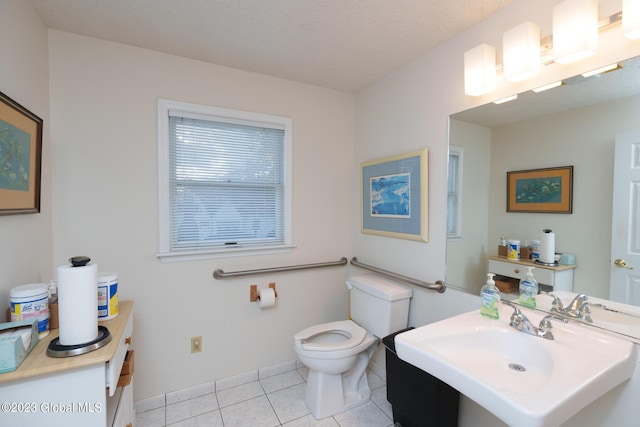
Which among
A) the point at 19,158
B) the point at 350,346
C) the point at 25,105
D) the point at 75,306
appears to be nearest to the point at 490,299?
the point at 350,346

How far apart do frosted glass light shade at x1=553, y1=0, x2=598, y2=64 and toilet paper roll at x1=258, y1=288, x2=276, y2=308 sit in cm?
201

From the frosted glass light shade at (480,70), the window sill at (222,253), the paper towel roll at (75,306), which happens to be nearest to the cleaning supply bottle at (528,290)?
the frosted glass light shade at (480,70)

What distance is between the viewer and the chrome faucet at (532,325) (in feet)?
3.56

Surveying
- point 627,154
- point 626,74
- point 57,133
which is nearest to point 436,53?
point 626,74

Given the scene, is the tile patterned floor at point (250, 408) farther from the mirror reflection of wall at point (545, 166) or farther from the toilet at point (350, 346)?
the mirror reflection of wall at point (545, 166)

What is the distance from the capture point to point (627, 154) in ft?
3.45

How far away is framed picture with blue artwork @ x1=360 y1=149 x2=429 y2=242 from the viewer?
177cm

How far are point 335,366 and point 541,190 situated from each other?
1448 millimetres

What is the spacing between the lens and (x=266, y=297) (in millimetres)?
2029

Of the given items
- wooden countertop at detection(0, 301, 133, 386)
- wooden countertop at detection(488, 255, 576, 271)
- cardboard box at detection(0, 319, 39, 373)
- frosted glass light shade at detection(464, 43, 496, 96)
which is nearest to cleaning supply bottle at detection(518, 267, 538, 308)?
wooden countertop at detection(488, 255, 576, 271)

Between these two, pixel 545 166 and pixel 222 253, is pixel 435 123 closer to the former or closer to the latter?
pixel 545 166

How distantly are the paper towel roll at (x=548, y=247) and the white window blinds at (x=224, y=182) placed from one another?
1610 mm

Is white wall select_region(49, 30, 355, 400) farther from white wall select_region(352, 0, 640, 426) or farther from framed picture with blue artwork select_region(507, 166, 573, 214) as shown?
framed picture with blue artwork select_region(507, 166, 573, 214)

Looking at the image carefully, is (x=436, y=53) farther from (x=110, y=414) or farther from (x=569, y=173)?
(x=110, y=414)
